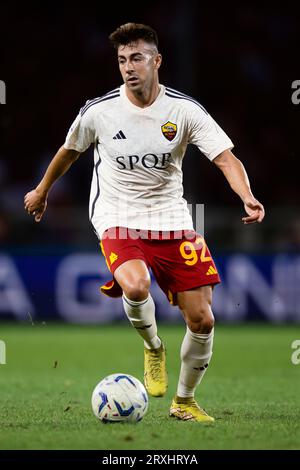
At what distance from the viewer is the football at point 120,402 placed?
5797 mm

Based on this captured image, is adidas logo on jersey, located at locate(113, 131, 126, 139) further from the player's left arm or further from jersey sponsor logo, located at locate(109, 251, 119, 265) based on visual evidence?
jersey sponsor logo, located at locate(109, 251, 119, 265)

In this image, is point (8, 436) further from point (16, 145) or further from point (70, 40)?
point (70, 40)

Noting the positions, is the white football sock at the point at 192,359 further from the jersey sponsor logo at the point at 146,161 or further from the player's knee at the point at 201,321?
the jersey sponsor logo at the point at 146,161

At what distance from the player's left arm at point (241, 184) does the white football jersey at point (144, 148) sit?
0.07 meters

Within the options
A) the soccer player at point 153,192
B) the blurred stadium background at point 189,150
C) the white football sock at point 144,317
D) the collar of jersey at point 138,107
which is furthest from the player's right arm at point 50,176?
the blurred stadium background at point 189,150

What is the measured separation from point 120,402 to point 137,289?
68 cm

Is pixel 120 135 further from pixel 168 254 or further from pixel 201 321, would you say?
pixel 201 321

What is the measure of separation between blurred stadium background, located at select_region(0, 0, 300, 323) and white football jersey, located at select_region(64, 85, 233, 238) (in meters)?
7.39

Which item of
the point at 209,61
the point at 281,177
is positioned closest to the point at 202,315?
the point at 281,177

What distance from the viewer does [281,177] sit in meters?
16.7

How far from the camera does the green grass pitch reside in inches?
207

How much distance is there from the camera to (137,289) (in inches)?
238

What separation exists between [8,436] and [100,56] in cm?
1269

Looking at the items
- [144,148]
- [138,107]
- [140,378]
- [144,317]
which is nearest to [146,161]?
[144,148]
